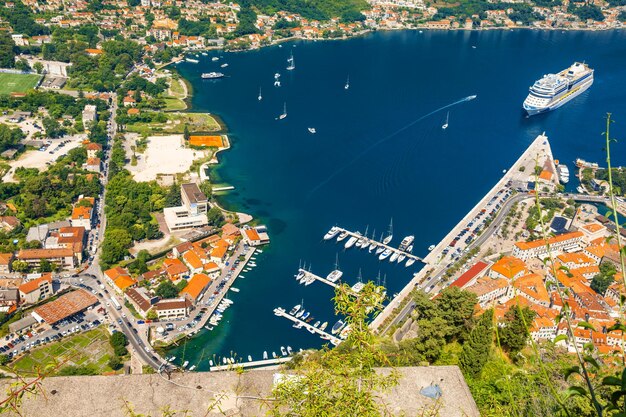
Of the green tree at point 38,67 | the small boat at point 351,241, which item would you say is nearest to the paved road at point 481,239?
the small boat at point 351,241

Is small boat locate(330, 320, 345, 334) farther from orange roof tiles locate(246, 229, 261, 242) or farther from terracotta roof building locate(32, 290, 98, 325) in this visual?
terracotta roof building locate(32, 290, 98, 325)

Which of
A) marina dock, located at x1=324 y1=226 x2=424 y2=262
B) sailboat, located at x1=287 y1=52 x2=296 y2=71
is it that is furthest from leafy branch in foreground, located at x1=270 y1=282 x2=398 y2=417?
sailboat, located at x1=287 y1=52 x2=296 y2=71

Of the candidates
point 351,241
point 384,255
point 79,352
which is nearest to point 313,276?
point 351,241

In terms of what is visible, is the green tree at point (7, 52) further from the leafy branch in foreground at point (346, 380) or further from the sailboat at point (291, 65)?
the leafy branch in foreground at point (346, 380)

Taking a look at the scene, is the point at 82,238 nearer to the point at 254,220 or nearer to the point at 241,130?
the point at 254,220

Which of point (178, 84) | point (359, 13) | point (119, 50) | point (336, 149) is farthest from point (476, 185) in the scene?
point (359, 13)

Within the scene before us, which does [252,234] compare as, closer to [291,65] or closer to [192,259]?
[192,259]
